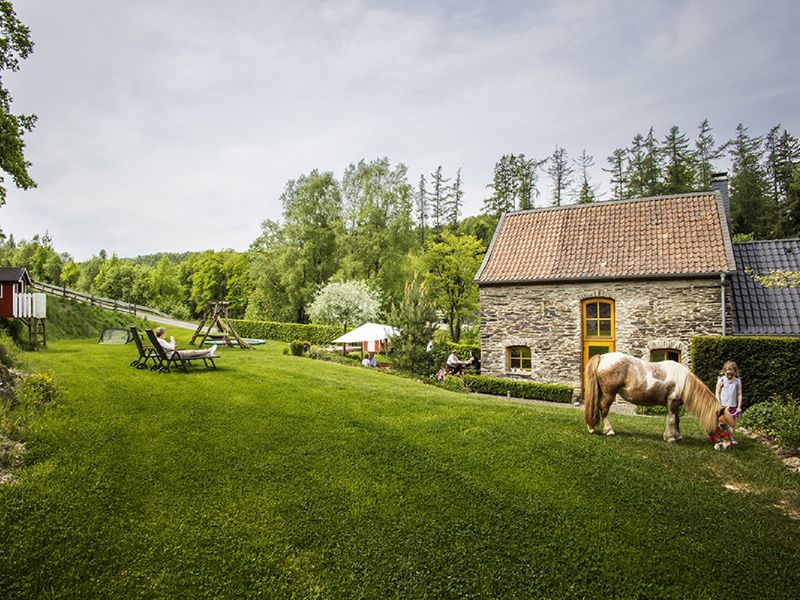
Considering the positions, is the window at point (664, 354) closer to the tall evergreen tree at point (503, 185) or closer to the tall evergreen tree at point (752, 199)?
the tall evergreen tree at point (752, 199)

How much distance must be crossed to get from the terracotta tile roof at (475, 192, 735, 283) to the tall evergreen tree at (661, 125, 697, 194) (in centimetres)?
2688

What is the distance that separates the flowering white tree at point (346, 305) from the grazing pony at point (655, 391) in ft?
75.3

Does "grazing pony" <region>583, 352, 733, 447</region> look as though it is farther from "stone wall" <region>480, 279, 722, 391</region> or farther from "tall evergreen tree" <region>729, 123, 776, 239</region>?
"tall evergreen tree" <region>729, 123, 776, 239</region>

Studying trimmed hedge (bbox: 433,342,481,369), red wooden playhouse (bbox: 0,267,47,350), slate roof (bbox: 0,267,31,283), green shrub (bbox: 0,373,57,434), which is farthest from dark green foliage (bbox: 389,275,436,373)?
slate roof (bbox: 0,267,31,283)

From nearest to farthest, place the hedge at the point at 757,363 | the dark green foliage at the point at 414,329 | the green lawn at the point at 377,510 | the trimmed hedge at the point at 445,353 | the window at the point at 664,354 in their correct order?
the green lawn at the point at 377,510
the hedge at the point at 757,363
the window at the point at 664,354
the dark green foliage at the point at 414,329
the trimmed hedge at the point at 445,353

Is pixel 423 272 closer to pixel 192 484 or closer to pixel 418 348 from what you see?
pixel 418 348

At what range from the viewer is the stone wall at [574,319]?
15.3 m

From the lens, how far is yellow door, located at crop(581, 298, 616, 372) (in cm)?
1653

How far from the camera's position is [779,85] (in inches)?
474

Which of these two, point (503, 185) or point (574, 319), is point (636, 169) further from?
point (574, 319)

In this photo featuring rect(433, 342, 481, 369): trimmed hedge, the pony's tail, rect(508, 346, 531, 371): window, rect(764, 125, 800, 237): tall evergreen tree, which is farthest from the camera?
rect(764, 125, 800, 237): tall evergreen tree

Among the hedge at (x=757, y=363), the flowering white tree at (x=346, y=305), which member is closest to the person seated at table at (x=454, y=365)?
the hedge at (x=757, y=363)

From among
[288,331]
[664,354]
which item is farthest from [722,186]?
[288,331]

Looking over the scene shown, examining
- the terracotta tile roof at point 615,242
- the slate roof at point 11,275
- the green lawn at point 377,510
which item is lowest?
the green lawn at point 377,510
